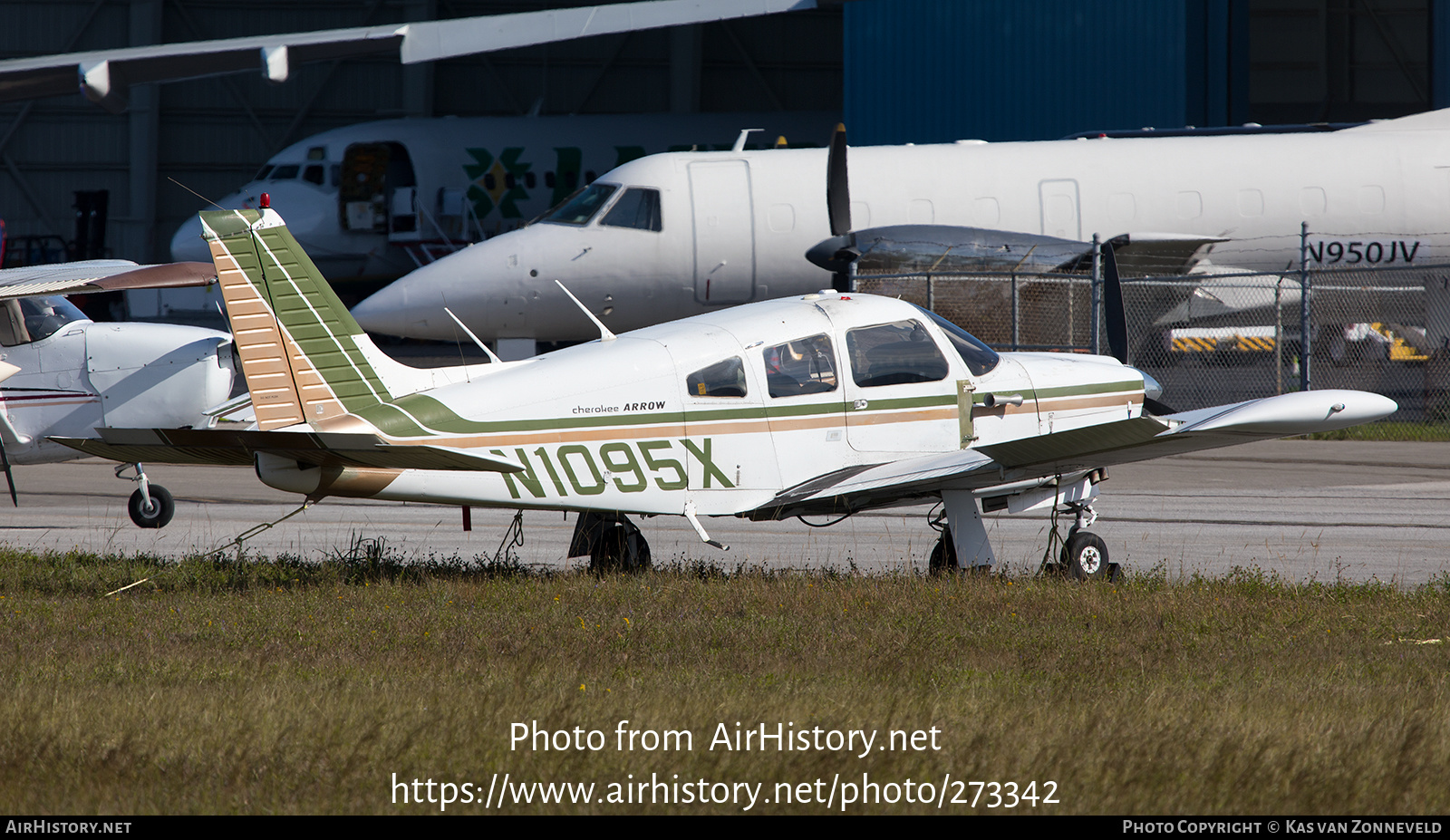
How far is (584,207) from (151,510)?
37.3 ft

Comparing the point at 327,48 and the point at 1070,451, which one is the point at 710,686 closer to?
the point at 1070,451

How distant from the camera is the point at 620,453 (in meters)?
9.16

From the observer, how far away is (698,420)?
9.34 metres

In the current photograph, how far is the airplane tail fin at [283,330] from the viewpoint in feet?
28.6

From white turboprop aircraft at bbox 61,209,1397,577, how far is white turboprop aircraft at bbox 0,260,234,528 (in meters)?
3.51

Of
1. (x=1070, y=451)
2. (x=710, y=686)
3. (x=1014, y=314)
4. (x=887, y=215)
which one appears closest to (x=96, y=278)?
(x=710, y=686)

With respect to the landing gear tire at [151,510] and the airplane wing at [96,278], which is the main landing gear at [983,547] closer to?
the airplane wing at [96,278]

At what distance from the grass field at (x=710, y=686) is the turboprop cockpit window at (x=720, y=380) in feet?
4.22

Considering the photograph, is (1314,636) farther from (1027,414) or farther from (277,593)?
(277,593)

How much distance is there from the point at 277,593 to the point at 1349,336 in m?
19.5

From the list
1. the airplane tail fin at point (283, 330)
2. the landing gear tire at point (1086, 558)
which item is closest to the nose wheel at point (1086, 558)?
the landing gear tire at point (1086, 558)

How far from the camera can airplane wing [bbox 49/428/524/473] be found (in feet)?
26.8
